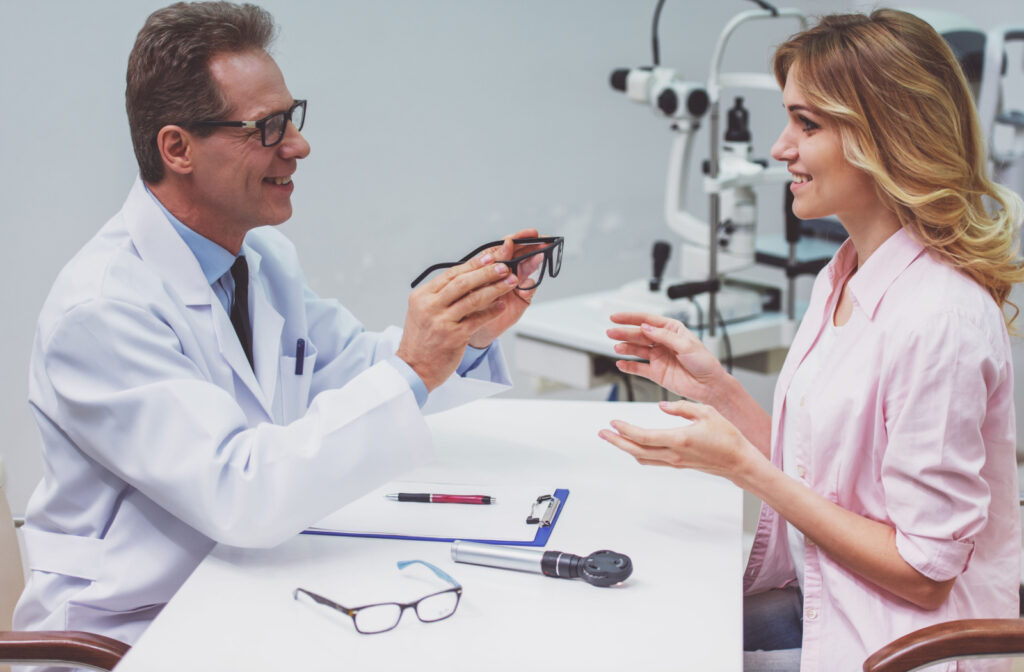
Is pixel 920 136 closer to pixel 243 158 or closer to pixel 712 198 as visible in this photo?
pixel 243 158

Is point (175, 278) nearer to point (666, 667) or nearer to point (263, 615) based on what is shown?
point (263, 615)

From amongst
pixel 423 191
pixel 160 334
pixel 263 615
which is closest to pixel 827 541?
pixel 263 615

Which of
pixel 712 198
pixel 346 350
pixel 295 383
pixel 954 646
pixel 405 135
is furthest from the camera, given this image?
pixel 405 135

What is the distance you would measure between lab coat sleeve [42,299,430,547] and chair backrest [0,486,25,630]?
259 millimetres

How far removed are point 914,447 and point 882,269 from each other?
A: 0.87ft

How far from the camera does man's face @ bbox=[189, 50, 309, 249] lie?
150 cm

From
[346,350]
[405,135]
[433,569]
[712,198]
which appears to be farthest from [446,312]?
[405,135]

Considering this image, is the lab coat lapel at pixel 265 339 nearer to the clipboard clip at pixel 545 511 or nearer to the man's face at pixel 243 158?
the man's face at pixel 243 158

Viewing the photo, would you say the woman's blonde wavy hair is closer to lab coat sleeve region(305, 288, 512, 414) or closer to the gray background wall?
lab coat sleeve region(305, 288, 512, 414)

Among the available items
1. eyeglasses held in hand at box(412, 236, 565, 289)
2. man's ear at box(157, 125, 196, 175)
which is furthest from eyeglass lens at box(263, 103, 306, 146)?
eyeglasses held in hand at box(412, 236, 565, 289)

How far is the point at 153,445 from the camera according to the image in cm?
124

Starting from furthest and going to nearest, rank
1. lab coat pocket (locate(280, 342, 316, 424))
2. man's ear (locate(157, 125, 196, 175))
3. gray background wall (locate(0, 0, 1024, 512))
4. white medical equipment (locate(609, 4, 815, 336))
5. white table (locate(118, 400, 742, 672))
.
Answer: gray background wall (locate(0, 0, 1024, 512))
white medical equipment (locate(609, 4, 815, 336))
lab coat pocket (locate(280, 342, 316, 424))
man's ear (locate(157, 125, 196, 175))
white table (locate(118, 400, 742, 672))

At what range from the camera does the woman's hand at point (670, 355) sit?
1521 mm

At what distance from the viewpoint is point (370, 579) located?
3.94 ft
